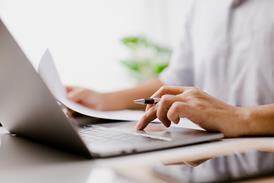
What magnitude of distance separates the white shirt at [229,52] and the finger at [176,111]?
566mm

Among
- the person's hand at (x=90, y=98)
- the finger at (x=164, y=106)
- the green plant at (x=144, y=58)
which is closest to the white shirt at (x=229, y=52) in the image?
the person's hand at (x=90, y=98)

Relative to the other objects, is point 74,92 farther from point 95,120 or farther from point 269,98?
point 269,98

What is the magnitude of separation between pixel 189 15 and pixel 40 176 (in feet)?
3.77

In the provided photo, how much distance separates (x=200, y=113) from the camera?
2.22 ft

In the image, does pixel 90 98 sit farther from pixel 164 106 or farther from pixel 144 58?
pixel 144 58

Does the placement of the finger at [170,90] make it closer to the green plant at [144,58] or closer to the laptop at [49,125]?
the laptop at [49,125]

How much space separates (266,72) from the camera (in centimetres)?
116

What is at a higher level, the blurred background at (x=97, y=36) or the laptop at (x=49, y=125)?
the laptop at (x=49, y=125)

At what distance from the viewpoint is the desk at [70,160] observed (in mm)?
451

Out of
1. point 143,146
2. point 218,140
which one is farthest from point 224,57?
point 143,146

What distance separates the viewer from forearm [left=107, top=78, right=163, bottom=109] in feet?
4.23

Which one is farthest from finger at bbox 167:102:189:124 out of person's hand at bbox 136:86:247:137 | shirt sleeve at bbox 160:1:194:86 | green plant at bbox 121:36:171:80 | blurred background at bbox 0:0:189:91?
green plant at bbox 121:36:171:80

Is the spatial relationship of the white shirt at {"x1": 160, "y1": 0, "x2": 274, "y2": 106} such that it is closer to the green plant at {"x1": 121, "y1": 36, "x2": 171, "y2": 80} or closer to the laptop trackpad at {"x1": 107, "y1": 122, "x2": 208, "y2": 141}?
the laptop trackpad at {"x1": 107, "y1": 122, "x2": 208, "y2": 141}

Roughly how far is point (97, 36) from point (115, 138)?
8.58ft
